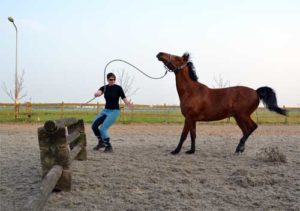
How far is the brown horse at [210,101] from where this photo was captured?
27.6ft

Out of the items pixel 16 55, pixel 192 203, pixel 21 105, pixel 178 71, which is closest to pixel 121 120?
pixel 21 105

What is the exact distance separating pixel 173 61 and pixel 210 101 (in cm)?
125

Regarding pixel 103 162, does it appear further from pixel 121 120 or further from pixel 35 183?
pixel 121 120

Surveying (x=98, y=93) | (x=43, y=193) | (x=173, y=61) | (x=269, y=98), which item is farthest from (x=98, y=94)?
(x=43, y=193)

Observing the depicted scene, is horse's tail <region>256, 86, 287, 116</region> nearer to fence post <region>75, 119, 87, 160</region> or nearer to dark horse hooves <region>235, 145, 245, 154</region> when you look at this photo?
dark horse hooves <region>235, 145, 245, 154</region>

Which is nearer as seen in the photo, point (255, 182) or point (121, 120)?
point (255, 182)

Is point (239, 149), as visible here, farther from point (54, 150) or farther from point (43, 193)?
point (43, 193)

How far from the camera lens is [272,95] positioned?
8469 millimetres

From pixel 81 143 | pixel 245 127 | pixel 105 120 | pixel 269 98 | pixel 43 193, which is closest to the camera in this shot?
pixel 43 193

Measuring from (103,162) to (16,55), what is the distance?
22.0 metres

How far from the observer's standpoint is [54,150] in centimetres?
A: 468

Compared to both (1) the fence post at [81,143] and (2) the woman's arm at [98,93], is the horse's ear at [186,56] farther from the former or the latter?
(1) the fence post at [81,143]

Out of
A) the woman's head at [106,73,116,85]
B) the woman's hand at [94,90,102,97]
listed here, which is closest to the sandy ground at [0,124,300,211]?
the woman's hand at [94,90,102,97]

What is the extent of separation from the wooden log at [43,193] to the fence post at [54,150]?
142mm
